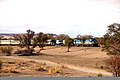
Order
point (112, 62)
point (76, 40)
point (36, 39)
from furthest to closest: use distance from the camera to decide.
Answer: point (76, 40)
point (36, 39)
point (112, 62)

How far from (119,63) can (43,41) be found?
33.2 m

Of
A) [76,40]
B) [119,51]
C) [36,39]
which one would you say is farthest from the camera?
[76,40]

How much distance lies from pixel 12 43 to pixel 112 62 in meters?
54.5

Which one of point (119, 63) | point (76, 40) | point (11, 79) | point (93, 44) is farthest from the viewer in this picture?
point (76, 40)

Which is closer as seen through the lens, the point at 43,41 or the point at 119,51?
the point at 119,51

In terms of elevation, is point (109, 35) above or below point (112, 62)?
above

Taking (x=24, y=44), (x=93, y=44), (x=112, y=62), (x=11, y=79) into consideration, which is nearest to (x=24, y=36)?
(x=24, y=44)

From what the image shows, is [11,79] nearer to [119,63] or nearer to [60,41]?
[119,63]

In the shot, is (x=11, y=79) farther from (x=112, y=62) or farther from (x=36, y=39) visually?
(x=36, y=39)

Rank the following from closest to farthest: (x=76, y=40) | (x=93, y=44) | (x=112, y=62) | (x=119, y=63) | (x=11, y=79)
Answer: (x=11, y=79)
(x=119, y=63)
(x=112, y=62)
(x=93, y=44)
(x=76, y=40)

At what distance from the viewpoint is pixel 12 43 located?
68875 mm

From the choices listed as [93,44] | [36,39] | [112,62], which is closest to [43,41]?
[36,39]

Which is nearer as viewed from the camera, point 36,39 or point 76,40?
point 36,39

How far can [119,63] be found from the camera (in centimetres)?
1490
